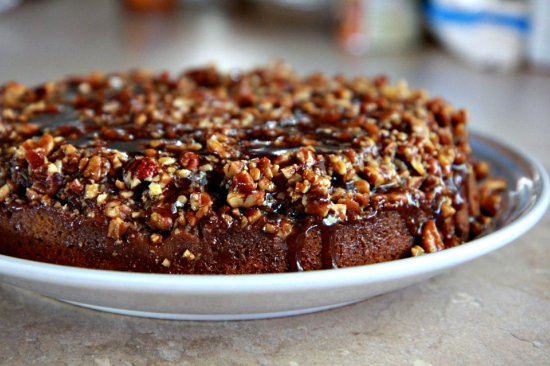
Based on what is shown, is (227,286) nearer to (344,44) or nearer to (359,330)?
(359,330)

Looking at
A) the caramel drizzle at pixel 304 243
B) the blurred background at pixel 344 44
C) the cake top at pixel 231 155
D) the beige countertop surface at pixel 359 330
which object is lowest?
the blurred background at pixel 344 44

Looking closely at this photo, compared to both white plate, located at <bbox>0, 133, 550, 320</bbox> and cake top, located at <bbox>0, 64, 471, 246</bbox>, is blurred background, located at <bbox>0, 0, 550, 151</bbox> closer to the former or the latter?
cake top, located at <bbox>0, 64, 471, 246</bbox>

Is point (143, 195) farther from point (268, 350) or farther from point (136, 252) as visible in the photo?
point (268, 350)

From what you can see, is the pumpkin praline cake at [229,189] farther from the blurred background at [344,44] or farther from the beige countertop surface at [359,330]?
the blurred background at [344,44]

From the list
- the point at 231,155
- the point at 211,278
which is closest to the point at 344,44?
the point at 231,155

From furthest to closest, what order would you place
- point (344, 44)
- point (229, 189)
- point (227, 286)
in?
point (344, 44)
point (229, 189)
point (227, 286)

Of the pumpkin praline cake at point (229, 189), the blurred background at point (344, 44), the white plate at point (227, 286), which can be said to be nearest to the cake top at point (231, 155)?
the pumpkin praline cake at point (229, 189)

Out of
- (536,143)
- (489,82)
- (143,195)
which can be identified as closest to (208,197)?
(143,195)
